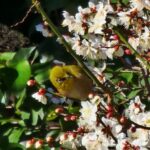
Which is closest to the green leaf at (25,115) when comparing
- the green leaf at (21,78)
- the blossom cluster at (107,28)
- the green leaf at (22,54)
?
the green leaf at (21,78)

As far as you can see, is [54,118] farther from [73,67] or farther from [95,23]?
[95,23]

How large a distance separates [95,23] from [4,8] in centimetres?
241

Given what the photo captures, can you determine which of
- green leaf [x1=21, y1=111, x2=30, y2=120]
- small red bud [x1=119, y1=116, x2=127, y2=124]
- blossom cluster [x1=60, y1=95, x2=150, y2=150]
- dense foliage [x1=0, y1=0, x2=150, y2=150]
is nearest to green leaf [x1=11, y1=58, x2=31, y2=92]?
dense foliage [x1=0, y1=0, x2=150, y2=150]

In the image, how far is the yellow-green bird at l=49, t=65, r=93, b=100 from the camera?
7.43 ft

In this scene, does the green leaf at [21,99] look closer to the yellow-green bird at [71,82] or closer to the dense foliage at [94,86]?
the dense foliage at [94,86]

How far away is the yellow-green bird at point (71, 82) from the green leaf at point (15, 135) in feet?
1.55

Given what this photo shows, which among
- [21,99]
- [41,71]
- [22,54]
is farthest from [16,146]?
[22,54]

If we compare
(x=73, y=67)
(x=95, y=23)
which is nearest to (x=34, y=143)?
(x=73, y=67)

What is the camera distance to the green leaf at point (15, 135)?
2.72 m

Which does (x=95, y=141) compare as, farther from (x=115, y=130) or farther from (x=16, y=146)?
(x=16, y=146)

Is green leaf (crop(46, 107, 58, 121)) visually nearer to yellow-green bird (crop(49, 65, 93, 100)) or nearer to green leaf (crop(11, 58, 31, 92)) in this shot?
green leaf (crop(11, 58, 31, 92))

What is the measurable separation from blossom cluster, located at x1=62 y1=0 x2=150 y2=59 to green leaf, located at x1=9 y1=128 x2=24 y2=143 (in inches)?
28.1

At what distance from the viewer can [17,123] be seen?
284cm

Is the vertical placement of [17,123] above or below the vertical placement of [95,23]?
below
